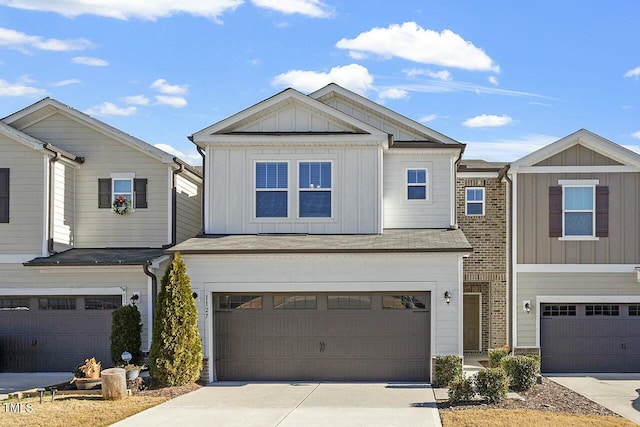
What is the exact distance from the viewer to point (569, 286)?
19781mm

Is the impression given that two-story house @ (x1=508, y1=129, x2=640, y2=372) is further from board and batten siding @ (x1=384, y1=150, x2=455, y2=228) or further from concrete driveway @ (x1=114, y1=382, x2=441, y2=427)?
concrete driveway @ (x1=114, y1=382, x2=441, y2=427)

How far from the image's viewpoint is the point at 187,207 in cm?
2197

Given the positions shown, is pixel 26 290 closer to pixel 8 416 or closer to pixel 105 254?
pixel 105 254

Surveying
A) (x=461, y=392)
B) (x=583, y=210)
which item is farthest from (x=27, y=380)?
(x=583, y=210)

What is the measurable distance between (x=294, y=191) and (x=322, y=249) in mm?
2210

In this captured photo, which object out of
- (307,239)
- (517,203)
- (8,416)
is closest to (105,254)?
(307,239)

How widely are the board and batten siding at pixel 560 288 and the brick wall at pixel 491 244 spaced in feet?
6.25

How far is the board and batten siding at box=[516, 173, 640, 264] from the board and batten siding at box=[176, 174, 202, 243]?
8.81 meters

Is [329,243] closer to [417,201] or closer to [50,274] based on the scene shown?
[417,201]

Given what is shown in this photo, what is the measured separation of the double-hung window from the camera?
19828 mm

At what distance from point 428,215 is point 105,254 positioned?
26.6 ft

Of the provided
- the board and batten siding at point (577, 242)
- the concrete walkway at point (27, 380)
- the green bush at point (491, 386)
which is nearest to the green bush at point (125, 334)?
the concrete walkway at point (27, 380)

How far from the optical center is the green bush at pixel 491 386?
14.3 m

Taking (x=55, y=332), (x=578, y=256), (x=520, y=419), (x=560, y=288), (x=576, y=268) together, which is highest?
(x=578, y=256)
